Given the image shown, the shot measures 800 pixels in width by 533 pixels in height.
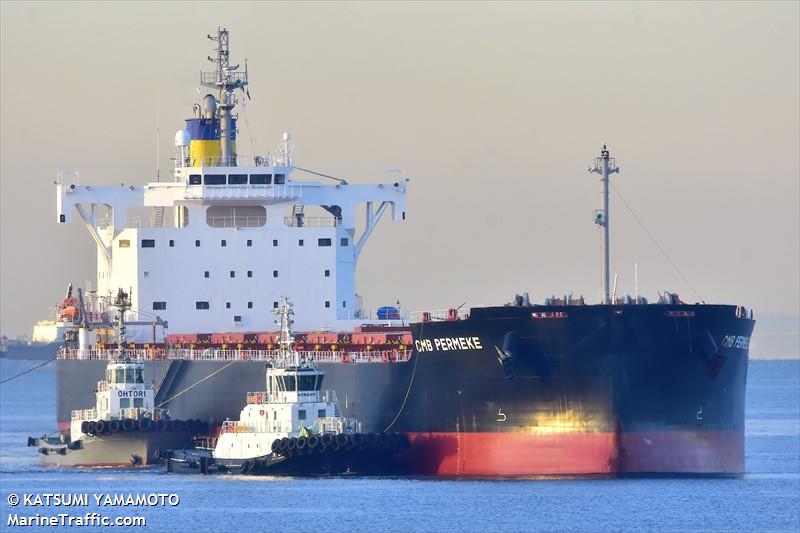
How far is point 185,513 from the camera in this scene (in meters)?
43.6

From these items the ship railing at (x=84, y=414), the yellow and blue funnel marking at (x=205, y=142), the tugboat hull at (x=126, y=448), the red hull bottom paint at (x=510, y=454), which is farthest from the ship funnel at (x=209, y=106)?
the red hull bottom paint at (x=510, y=454)

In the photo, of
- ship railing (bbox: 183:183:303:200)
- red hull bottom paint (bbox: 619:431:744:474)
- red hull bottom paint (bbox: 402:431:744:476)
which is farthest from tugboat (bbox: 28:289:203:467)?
red hull bottom paint (bbox: 619:431:744:474)

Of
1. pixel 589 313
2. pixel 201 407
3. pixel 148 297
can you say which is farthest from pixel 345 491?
pixel 148 297

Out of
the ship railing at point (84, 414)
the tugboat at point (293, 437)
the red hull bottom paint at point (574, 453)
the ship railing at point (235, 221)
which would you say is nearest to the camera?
the red hull bottom paint at point (574, 453)

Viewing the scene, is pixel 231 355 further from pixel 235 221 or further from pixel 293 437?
pixel 293 437

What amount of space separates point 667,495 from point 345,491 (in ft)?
23.8

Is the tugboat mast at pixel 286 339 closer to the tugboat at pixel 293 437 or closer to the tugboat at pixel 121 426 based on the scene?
the tugboat at pixel 293 437

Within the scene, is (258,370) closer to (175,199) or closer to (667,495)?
(175,199)

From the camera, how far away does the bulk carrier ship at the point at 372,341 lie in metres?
48.2

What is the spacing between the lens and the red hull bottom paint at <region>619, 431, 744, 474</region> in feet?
158

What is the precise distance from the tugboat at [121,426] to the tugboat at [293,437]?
2815mm

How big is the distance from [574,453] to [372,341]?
25.8 ft

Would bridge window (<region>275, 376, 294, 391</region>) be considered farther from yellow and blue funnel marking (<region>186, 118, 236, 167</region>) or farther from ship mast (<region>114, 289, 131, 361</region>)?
yellow and blue funnel marking (<region>186, 118, 236, 167</region>)

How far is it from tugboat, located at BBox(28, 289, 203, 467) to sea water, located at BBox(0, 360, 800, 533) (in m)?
0.75
